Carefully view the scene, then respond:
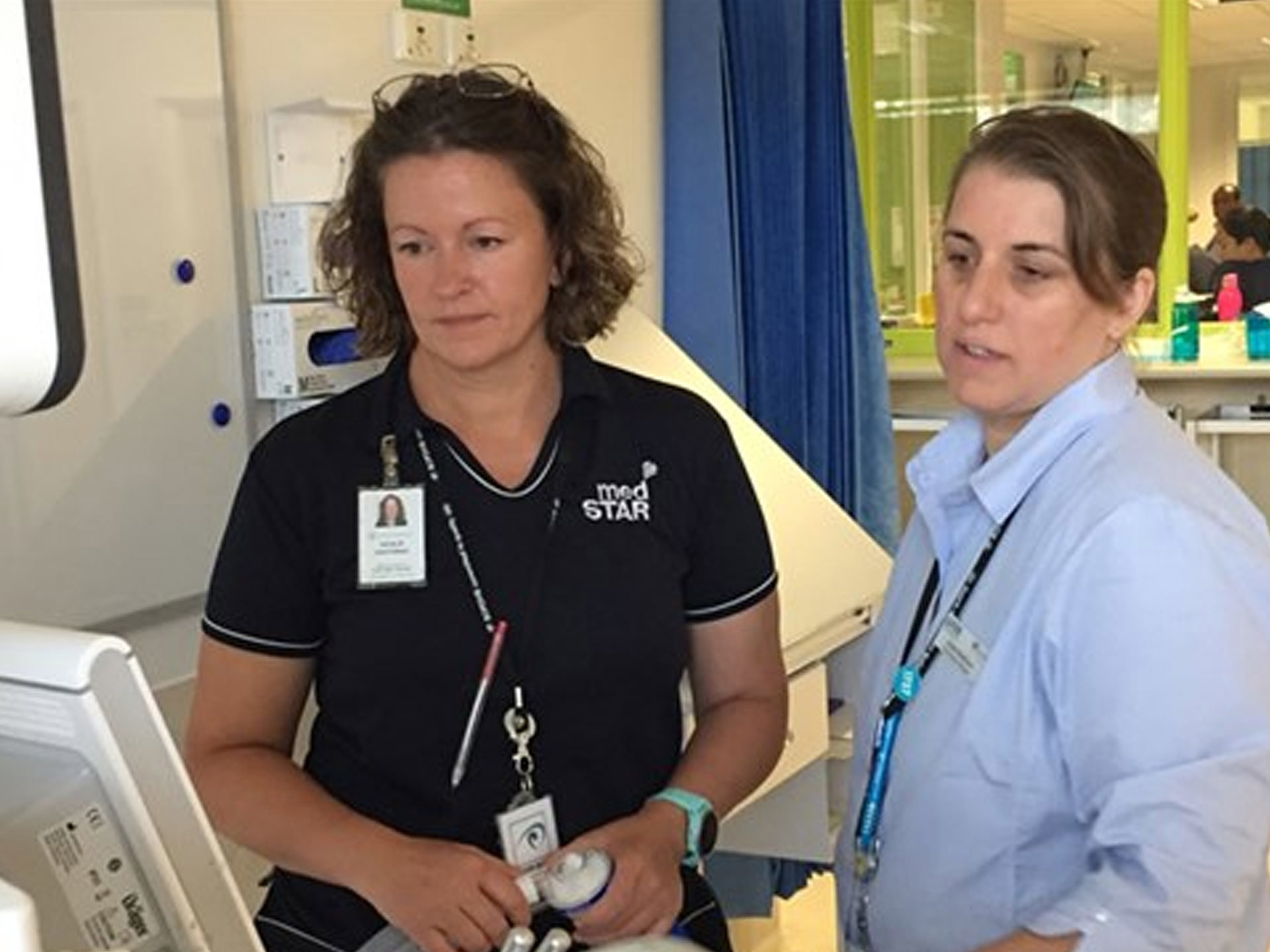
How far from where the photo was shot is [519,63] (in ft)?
9.16

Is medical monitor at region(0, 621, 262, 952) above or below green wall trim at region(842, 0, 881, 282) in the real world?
below

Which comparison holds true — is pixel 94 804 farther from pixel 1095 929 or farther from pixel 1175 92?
pixel 1175 92

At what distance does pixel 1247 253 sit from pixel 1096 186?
5256 mm

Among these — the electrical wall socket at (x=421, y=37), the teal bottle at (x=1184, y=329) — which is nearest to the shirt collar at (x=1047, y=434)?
the electrical wall socket at (x=421, y=37)

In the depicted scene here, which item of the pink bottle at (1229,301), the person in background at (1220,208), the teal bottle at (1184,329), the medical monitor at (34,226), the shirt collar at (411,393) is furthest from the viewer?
the person in background at (1220,208)

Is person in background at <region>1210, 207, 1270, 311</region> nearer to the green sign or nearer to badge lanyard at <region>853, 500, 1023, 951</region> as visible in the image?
the green sign

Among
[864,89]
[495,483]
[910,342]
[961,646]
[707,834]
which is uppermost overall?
[864,89]

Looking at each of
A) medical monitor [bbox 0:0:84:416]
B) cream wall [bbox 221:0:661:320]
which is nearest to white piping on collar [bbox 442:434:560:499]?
cream wall [bbox 221:0:661:320]

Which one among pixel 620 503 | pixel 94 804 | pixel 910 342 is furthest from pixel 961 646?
pixel 910 342

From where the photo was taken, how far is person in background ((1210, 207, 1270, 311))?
224 inches

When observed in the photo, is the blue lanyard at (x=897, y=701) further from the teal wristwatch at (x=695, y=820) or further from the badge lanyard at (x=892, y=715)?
the teal wristwatch at (x=695, y=820)

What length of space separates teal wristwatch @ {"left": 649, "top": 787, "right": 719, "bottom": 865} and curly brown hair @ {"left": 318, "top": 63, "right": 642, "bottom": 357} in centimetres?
46

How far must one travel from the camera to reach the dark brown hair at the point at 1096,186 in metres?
1.17

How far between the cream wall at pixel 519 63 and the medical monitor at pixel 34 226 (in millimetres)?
1686
